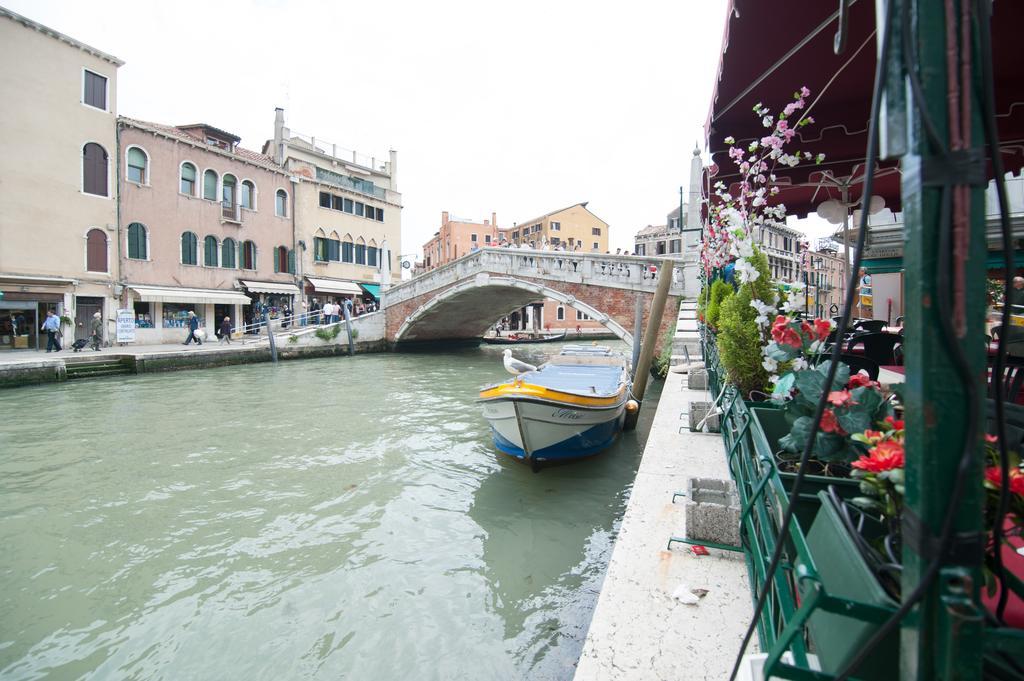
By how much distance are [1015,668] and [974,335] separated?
0.54 meters

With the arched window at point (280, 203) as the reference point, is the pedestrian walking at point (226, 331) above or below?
below

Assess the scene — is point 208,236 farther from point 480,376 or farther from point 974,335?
point 974,335

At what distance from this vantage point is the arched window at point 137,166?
15188mm

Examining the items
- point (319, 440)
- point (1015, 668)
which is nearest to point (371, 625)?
point (1015, 668)

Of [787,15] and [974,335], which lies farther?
[787,15]

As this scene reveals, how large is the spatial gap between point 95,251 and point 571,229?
29.0 meters

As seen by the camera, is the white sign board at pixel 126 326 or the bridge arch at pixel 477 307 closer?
the bridge arch at pixel 477 307

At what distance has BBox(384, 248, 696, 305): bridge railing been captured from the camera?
1206 centimetres

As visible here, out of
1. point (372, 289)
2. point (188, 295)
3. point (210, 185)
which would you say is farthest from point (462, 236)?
point (188, 295)

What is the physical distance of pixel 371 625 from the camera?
3.00 meters

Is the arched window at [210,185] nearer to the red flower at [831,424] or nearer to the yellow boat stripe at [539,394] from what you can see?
the yellow boat stripe at [539,394]

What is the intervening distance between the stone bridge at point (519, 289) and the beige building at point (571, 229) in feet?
62.3

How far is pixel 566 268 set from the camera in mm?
13117

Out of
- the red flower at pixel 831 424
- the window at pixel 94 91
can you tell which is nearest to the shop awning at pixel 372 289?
the window at pixel 94 91
